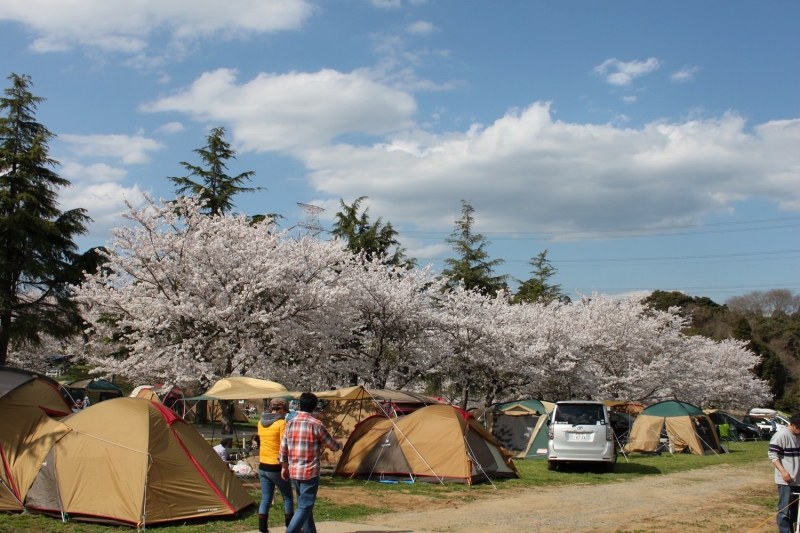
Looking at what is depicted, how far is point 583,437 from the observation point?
16.0 m

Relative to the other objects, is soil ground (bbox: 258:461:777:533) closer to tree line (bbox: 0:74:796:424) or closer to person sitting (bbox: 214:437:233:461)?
person sitting (bbox: 214:437:233:461)

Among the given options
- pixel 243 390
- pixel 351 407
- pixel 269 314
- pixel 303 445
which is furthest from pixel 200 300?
pixel 303 445

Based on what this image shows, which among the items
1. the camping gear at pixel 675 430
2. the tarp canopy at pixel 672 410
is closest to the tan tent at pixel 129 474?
the camping gear at pixel 675 430

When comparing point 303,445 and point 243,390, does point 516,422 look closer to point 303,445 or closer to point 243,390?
point 243,390

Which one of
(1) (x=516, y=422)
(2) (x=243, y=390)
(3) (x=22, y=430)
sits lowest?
(1) (x=516, y=422)

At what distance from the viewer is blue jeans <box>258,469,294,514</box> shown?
7.67m

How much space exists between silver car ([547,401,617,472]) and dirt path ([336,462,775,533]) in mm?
1247

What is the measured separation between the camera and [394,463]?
45.3 ft

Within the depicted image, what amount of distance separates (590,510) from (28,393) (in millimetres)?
9132

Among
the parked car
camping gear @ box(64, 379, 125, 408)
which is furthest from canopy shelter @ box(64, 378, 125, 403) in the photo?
the parked car

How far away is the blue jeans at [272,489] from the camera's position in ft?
25.2

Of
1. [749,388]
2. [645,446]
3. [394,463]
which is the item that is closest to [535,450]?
[645,446]

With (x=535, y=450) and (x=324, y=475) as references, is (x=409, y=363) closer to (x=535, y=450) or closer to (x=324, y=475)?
(x=535, y=450)

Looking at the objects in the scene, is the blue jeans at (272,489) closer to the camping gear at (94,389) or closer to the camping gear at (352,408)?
the camping gear at (352,408)
